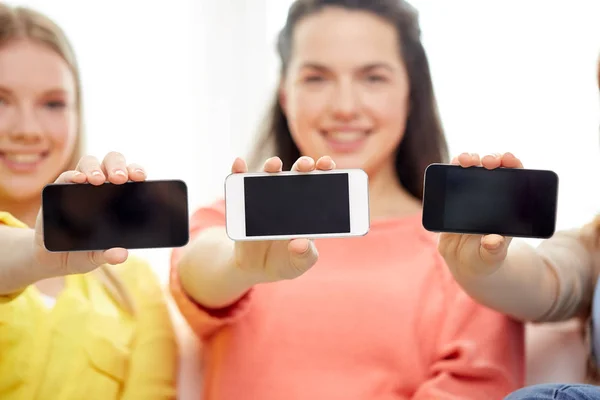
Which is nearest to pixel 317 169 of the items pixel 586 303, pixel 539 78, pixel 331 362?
pixel 331 362

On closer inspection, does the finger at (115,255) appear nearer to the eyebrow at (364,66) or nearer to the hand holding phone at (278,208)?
the hand holding phone at (278,208)

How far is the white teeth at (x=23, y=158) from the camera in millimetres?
1033

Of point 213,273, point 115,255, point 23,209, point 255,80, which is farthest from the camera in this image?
point 255,80

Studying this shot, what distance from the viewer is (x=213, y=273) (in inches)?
33.3

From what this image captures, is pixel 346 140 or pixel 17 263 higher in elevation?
pixel 346 140

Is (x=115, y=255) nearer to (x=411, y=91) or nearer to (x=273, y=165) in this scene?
(x=273, y=165)

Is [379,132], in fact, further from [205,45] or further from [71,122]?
[71,122]

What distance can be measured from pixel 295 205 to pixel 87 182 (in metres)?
0.22

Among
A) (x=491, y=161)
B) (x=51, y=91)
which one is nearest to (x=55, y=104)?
(x=51, y=91)

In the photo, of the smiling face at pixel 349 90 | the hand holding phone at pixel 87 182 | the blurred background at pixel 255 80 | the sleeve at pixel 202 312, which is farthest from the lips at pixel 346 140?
the hand holding phone at pixel 87 182

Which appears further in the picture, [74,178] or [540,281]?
[540,281]

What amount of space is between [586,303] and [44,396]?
70 centimetres

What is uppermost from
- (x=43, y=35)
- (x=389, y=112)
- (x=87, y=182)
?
(x=43, y=35)

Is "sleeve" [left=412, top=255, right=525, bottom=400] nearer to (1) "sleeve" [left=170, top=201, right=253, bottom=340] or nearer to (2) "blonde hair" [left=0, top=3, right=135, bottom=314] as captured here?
(1) "sleeve" [left=170, top=201, right=253, bottom=340]
